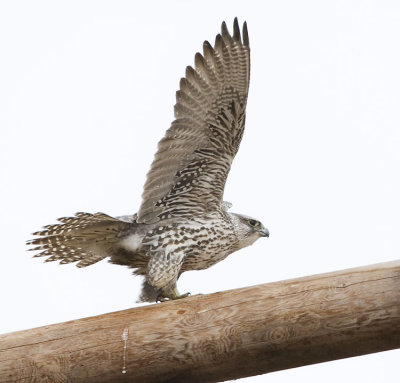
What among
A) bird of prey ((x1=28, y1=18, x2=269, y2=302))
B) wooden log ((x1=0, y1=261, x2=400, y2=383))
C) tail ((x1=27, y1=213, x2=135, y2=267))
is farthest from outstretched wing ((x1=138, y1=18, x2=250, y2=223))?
wooden log ((x1=0, y1=261, x2=400, y2=383))

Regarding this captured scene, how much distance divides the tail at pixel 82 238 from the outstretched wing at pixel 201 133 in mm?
213

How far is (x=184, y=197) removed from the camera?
5172 millimetres

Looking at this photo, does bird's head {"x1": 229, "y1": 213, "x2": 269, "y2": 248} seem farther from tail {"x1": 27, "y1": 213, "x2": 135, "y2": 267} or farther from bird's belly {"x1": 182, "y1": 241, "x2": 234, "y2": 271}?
tail {"x1": 27, "y1": 213, "x2": 135, "y2": 267}

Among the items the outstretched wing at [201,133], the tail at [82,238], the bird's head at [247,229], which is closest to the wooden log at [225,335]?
the tail at [82,238]

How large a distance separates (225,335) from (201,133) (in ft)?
6.71

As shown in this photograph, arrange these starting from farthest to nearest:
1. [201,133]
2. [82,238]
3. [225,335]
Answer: [201,133], [82,238], [225,335]

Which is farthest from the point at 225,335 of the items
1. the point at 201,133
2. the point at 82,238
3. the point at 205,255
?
the point at 201,133

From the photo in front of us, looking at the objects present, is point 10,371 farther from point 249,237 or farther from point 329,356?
point 249,237

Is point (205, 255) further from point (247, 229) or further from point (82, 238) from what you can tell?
point (82, 238)

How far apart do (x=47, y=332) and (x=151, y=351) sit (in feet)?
1.63

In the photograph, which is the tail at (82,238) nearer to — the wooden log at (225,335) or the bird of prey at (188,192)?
the bird of prey at (188,192)

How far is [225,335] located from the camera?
10.8ft

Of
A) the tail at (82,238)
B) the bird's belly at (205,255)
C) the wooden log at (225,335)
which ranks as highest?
the tail at (82,238)

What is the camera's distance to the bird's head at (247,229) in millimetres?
5297
